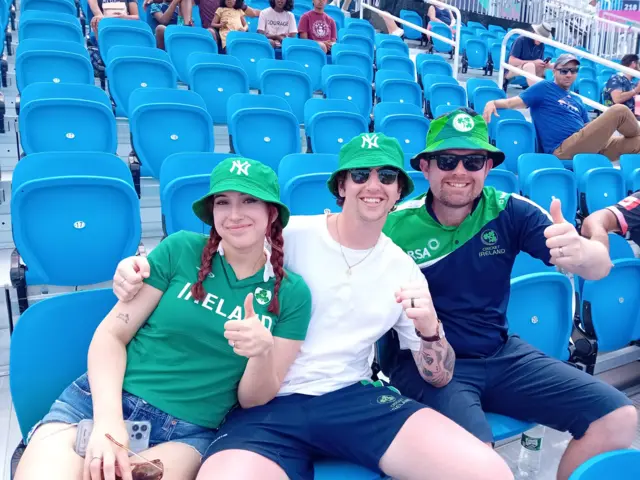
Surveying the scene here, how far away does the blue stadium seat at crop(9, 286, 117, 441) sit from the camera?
1.51m

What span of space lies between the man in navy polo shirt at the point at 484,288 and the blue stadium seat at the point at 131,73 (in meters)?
3.00

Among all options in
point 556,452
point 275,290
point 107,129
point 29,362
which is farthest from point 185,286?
point 107,129

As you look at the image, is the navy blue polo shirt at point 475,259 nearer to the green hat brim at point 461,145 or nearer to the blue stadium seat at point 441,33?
the green hat brim at point 461,145

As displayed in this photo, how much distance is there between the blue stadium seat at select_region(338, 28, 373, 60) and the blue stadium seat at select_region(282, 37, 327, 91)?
0.96 m

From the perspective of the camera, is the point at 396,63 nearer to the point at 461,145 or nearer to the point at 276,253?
the point at 461,145

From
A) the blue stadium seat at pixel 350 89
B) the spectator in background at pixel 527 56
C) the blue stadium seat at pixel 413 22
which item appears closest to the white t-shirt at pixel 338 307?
the blue stadium seat at pixel 350 89

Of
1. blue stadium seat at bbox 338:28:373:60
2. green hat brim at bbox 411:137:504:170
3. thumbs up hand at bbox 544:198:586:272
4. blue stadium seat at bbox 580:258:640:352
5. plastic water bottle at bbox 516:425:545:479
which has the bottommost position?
plastic water bottle at bbox 516:425:545:479

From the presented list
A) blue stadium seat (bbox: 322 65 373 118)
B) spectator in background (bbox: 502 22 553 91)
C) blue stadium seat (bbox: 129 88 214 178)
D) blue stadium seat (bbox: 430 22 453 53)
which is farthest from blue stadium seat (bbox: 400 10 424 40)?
blue stadium seat (bbox: 129 88 214 178)

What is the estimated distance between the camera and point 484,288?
197 cm

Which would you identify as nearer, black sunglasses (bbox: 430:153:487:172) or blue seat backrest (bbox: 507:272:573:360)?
black sunglasses (bbox: 430:153:487:172)


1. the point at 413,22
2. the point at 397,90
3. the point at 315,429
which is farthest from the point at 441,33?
the point at 315,429

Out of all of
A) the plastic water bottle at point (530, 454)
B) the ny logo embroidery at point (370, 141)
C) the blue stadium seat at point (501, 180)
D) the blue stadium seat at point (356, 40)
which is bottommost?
the plastic water bottle at point (530, 454)

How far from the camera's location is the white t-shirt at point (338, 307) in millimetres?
1669

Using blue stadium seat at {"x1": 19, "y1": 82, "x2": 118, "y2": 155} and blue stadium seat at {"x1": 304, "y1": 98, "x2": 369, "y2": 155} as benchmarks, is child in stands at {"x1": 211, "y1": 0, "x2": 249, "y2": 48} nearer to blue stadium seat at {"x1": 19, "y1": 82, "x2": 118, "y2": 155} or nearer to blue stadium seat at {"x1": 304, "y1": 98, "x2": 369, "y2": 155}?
blue stadium seat at {"x1": 304, "y1": 98, "x2": 369, "y2": 155}
